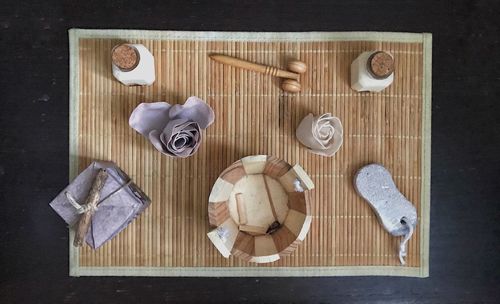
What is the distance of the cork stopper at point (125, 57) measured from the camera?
65 cm

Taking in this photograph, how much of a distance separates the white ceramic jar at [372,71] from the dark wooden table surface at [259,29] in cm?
10

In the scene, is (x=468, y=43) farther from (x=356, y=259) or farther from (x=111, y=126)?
(x=111, y=126)

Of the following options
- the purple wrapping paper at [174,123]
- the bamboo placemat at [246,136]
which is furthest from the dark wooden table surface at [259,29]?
the purple wrapping paper at [174,123]

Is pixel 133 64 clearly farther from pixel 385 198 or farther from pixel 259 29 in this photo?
pixel 385 198

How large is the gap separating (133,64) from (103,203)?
0.78 feet

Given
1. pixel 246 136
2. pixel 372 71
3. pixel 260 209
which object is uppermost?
pixel 372 71

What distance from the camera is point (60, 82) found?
2.45 feet

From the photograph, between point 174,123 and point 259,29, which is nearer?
point 174,123

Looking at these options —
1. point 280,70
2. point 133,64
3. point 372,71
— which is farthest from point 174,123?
point 372,71

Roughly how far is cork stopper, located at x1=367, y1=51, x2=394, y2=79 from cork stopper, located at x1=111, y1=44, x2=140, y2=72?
0.39m

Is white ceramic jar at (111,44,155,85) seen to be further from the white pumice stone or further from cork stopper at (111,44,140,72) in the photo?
the white pumice stone

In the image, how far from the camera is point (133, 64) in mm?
654

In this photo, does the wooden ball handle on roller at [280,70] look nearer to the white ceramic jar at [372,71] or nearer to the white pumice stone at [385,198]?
the white ceramic jar at [372,71]

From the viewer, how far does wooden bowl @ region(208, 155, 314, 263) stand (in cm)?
66
